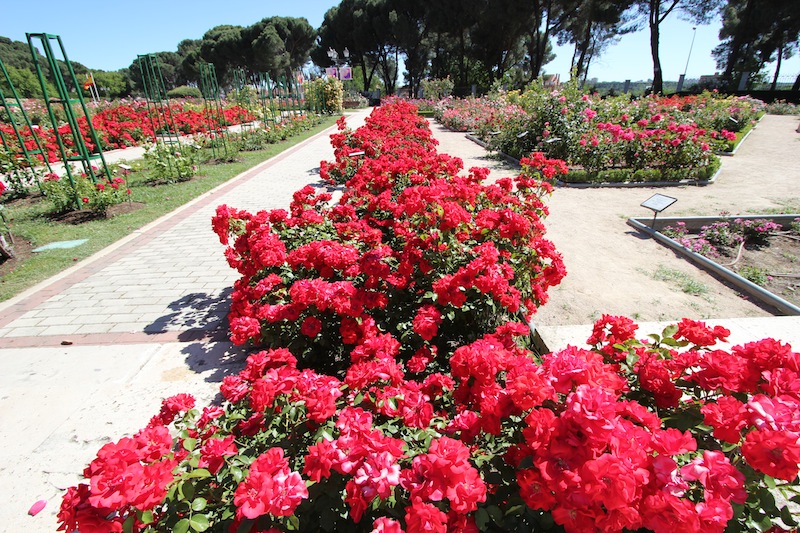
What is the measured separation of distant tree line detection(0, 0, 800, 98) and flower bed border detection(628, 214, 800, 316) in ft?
63.4

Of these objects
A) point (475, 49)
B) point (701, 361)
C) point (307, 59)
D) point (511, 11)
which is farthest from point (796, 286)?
point (307, 59)

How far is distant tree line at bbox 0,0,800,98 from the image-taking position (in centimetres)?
2891

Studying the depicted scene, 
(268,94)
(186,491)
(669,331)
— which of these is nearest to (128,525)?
(186,491)

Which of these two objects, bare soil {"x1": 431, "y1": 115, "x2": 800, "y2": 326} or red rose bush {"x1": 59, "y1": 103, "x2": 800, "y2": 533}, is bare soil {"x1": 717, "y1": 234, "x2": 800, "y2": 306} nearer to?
bare soil {"x1": 431, "y1": 115, "x2": 800, "y2": 326}

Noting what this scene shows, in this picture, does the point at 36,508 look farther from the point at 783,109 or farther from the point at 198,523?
the point at 783,109

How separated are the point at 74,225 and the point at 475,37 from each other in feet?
121

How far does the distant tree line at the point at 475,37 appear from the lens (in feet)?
94.8

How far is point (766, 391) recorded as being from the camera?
1208 millimetres

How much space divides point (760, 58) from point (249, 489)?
163 ft

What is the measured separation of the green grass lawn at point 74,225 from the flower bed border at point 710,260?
7.59 m

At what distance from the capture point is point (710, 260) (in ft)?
14.7

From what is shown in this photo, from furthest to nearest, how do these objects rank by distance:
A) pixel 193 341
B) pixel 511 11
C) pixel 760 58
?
pixel 760 58 < pixel 511 11 < pixel 193 341

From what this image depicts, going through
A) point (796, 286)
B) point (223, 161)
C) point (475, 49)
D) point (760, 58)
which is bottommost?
point (796, 286)

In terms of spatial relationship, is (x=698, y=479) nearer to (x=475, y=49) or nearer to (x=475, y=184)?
(x=475, y=184)
